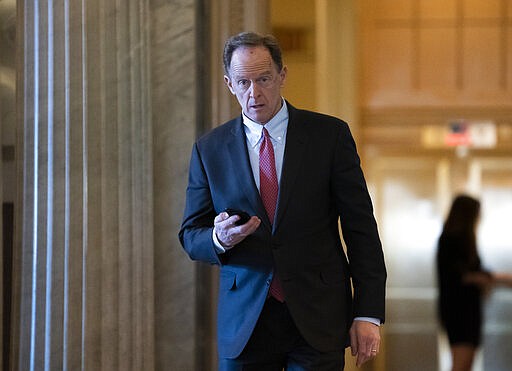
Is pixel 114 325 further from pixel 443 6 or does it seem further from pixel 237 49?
pixel 443 6

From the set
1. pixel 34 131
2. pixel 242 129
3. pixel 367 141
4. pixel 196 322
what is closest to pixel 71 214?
pixel 34 131

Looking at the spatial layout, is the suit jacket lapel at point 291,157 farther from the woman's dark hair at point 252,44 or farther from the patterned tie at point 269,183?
the woman's dark hair at point 252,44

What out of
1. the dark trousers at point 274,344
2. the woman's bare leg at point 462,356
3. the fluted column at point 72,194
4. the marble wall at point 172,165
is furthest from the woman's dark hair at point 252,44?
the woman's bare leg at point 462,356

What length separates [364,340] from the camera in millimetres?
2979

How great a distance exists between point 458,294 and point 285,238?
288 centimetres

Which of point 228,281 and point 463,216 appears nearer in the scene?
point 228,281

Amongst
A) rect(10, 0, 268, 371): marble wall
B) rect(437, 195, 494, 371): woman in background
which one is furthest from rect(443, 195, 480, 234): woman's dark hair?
rect(10, 0, 268, 371): marble wall

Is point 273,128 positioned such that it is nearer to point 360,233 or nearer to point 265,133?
point 265,133

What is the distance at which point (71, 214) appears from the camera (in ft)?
12.6

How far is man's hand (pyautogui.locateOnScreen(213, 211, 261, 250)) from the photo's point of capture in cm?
276

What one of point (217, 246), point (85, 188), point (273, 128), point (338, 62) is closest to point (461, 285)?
point (338, 62)

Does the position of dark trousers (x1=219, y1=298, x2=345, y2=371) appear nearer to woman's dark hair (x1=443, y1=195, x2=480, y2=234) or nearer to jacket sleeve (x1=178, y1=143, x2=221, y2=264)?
jacket sleeve (x1=178, y1=143, x2=221, y2=264)

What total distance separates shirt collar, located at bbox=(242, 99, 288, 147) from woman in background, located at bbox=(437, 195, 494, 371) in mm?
2778

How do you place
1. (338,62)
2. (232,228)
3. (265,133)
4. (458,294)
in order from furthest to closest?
(338,62) → (458,294) → (265,133) → (232,228)
